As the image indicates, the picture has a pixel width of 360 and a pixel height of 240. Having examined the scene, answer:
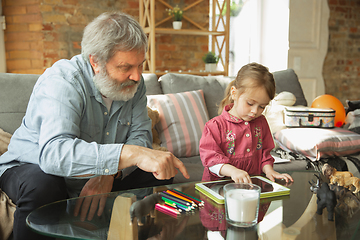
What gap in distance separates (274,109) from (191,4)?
1854mm

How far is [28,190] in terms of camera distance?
1.09 meters

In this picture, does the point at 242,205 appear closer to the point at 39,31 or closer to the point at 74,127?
the point at 74,127

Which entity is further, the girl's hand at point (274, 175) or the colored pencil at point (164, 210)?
the girl's hand at point (274, 175)

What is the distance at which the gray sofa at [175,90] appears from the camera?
66.6 inches

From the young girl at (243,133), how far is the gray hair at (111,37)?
45cm

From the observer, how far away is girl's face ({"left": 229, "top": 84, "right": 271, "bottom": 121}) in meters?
1.34

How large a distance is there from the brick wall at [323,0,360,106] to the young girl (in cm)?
325

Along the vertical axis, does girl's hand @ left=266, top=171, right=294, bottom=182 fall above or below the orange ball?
below

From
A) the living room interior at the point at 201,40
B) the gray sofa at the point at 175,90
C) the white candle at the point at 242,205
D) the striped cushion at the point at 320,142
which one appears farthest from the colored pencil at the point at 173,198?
the striped cushion at the point at 320,142

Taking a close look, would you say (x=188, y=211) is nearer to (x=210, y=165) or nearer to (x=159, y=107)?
(x=210, y=165)

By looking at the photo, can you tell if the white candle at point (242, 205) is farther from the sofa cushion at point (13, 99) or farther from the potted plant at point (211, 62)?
the potted plant at point (211, 62)

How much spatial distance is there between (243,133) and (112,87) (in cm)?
59

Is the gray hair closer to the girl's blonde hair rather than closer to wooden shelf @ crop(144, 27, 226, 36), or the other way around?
the girl's blonde hair

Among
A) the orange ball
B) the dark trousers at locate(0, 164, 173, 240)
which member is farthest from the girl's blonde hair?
the orange ball
